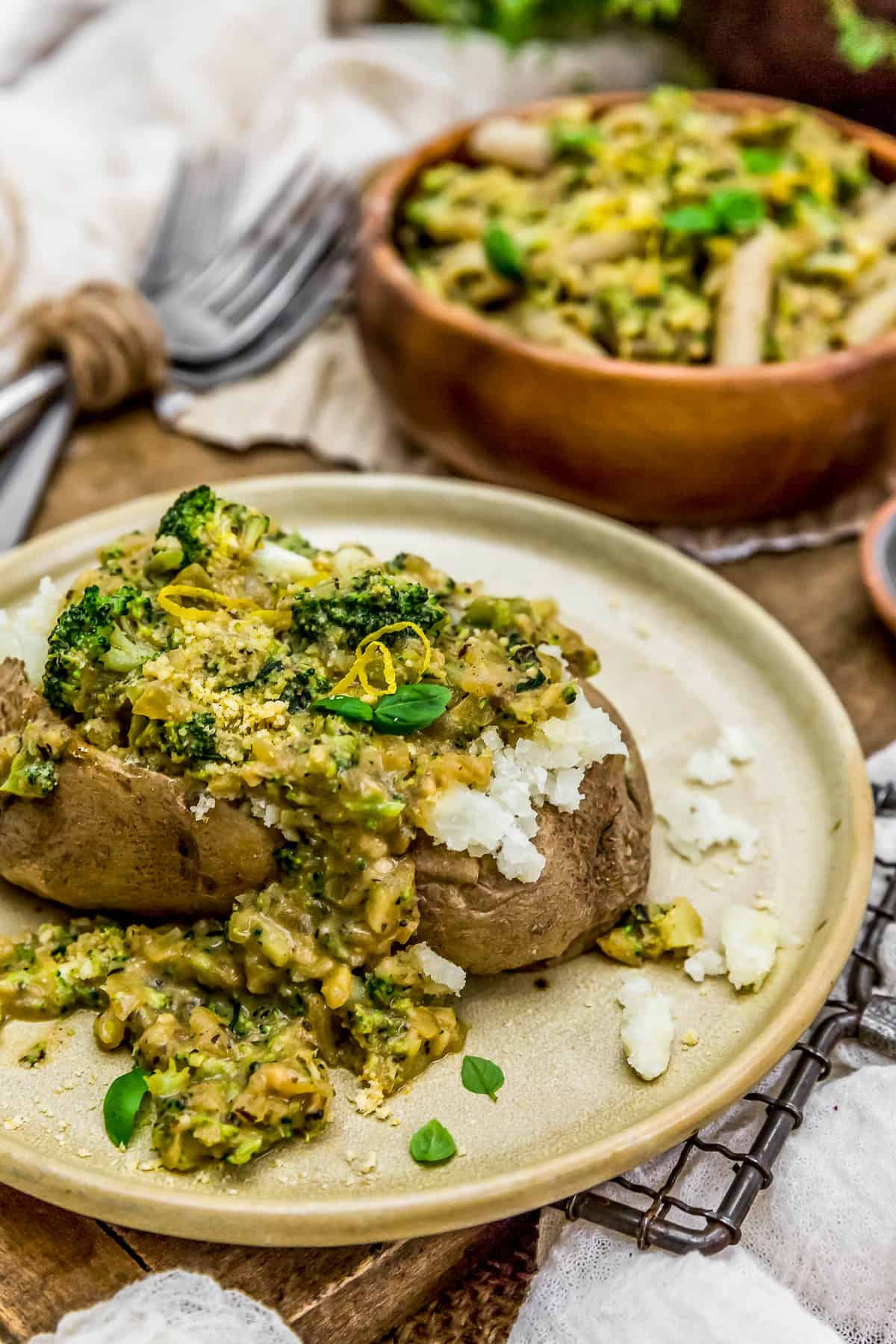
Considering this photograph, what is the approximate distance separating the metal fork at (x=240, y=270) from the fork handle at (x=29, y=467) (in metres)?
0.29

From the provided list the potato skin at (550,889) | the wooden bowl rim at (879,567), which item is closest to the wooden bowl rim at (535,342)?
the wooden bowl rim at (879,567)

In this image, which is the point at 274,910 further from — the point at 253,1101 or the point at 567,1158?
the point at 567,1158

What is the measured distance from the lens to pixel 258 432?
17.6ft

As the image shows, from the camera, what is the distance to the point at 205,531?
125 inches

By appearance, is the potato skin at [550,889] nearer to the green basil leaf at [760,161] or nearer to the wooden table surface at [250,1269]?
the wooden table surface at [250,1269]

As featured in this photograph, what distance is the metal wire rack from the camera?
259 centimetres

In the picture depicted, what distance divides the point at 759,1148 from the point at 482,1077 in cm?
60

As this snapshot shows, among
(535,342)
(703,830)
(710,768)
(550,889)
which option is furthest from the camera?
(535,342)

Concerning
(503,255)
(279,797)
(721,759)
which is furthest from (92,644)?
(503,255)

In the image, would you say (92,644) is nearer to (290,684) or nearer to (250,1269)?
(290,684)

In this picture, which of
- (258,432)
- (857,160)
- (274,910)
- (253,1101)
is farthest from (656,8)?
(253,1101)

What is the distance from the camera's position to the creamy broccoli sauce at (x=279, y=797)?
8.86 ft

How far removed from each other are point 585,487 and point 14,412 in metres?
2.25

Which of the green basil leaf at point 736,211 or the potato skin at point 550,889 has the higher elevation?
the green basil leaf at point 736,211
